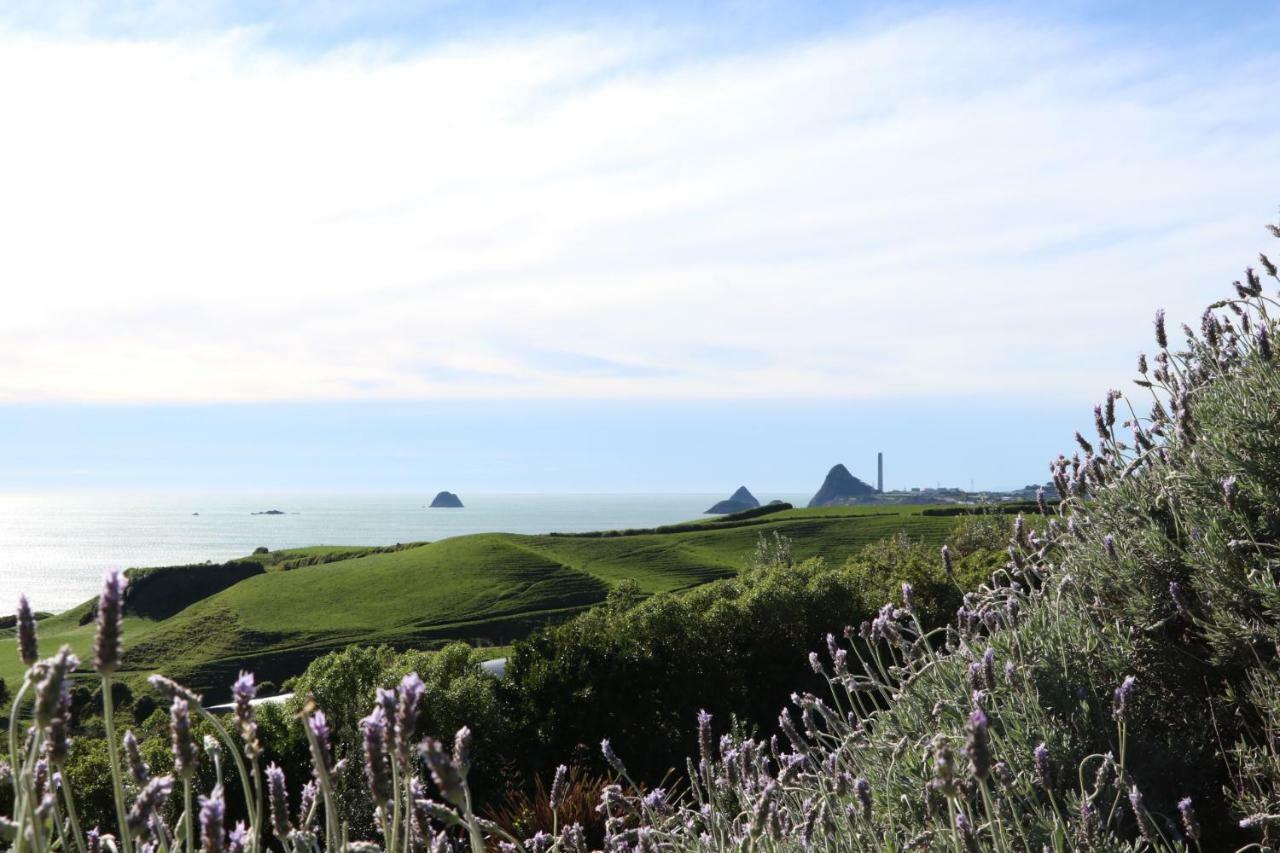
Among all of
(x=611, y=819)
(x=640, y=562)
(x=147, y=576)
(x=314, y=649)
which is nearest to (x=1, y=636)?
(x=147, y=576)

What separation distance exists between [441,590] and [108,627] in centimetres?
3253

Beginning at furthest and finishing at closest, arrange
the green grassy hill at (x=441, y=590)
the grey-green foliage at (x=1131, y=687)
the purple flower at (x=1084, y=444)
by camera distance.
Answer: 1. the green grassy hill at (x=441, y=590)
2. the purple flower at (x=1084, y=444)
3. the grey-green foliage at (x=1131, y=687)

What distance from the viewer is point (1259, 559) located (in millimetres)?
3389

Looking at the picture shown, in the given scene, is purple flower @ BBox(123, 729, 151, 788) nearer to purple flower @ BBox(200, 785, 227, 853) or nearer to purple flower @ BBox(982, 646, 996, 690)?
purple flower @ BBox(200, 785, 227, 853)

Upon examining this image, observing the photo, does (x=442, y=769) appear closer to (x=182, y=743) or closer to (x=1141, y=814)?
(x=182, y=743)

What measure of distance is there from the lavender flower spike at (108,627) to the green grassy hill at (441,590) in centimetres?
2553

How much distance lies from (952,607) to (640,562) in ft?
85.9

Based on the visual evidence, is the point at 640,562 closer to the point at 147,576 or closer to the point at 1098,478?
the point at 147,576

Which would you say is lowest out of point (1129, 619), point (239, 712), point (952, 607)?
point (952, 607)

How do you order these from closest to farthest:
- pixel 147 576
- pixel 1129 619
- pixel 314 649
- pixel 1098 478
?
pixel 1129 619 < pixel 1098 478 < pixel 314 649 < pixel 147 576

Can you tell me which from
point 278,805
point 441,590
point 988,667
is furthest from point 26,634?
point 441,590

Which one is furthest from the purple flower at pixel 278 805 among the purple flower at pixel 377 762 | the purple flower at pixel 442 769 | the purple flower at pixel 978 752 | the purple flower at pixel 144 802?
the purple flower at pixel 978 752

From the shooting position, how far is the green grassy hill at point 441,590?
29438 millimetres

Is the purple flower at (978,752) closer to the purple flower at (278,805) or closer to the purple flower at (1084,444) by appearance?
the purple flower at (278,805)
